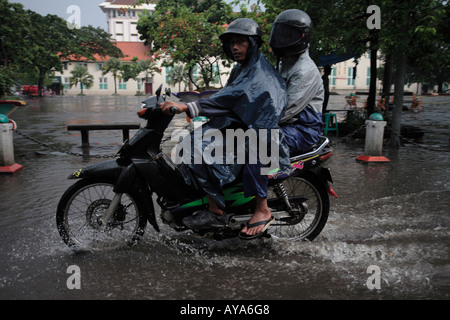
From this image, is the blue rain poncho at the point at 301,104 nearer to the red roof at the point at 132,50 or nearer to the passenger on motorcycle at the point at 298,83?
the passenger on motorcycle at the point at 298,83

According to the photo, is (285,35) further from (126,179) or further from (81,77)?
(81,77)

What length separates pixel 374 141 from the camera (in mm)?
8055

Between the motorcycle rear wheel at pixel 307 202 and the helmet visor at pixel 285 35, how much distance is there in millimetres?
1225

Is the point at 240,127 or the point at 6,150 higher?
the point at 240,127

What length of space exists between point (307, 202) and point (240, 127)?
1.05 metres

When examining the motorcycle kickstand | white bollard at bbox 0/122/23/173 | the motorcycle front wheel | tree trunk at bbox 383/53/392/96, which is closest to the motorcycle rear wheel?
the motorcycle front wheel

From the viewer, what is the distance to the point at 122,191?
142 inches

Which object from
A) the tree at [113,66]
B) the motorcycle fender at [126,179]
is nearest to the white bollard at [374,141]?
the motorcycle fender at [126,179]

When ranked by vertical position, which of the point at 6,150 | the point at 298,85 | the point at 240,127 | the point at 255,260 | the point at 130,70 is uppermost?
the point at 130,70

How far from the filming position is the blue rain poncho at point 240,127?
10.8 feet

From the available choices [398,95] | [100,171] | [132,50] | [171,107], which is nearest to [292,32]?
[171,107]

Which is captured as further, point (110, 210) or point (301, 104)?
point (110, 210)
